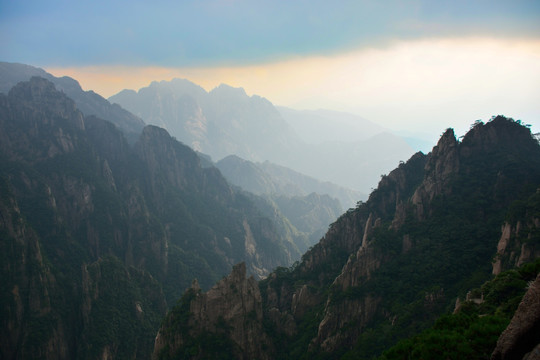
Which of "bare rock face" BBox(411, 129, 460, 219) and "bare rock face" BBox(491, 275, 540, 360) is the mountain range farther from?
"bare rock face" BBox(411, 129, 460, 219)

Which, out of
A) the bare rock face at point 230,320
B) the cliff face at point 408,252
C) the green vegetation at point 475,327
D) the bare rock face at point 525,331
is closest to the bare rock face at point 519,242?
the cliff face at point 408,252

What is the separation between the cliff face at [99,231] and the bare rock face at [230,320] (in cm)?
2882

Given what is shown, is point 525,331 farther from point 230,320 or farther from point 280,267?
point 280,267

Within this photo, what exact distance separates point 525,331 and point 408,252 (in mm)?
36496

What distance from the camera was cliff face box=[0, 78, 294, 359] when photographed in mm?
73375

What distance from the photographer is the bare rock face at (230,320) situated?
160ft

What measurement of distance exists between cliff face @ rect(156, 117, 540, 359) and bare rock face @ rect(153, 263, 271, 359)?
3.52 ft

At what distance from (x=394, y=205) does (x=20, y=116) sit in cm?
11299

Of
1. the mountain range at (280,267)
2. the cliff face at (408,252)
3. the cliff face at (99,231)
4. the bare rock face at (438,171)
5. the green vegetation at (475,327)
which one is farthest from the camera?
the cliff face at (99,231)

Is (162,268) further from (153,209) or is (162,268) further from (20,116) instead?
(20,116)

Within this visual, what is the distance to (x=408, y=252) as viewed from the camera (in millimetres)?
49125

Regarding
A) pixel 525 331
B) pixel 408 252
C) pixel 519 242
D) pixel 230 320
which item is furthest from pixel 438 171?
pixel 525 331

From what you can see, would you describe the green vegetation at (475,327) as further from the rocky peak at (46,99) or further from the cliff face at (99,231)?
the rocky peak at (46,99)

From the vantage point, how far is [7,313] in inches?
2731
